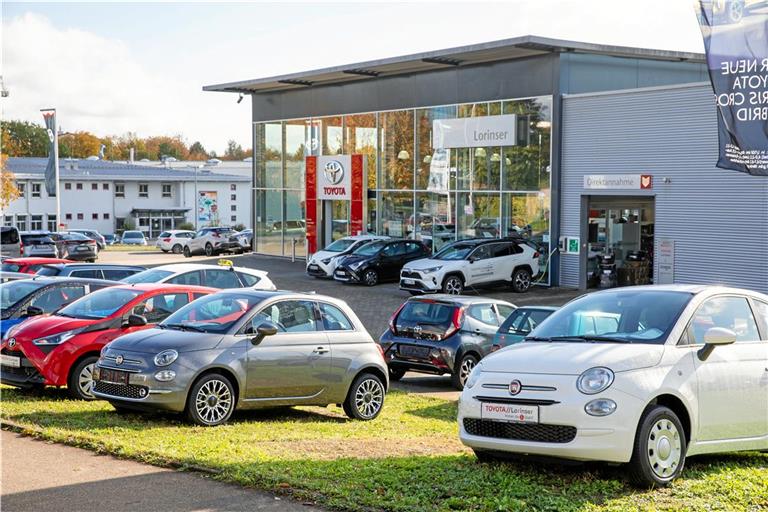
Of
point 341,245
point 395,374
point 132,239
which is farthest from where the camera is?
point 132,239

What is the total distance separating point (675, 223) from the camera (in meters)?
30.3

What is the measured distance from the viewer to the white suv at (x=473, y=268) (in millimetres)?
31141

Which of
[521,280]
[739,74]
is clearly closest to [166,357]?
[739,74]

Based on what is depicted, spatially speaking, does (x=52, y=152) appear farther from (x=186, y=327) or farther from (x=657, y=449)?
(x=657, y=449)

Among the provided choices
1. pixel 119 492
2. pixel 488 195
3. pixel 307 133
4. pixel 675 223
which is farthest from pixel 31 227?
pixel 119 492

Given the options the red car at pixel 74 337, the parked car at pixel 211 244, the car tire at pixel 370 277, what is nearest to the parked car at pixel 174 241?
the parked car at pixel 211 244

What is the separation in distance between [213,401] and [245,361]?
1.85 feet

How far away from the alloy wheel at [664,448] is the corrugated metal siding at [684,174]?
2140 cm

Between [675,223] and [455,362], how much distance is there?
15.4 meters

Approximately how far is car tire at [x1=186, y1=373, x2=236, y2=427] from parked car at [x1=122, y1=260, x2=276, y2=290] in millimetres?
6990

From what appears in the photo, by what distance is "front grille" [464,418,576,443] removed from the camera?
7.58m

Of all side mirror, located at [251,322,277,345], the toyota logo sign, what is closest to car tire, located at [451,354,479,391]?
side mirror, located at [251,322,277,345]

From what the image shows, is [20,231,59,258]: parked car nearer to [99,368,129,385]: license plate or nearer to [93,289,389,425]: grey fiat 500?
[93,289,389,425]: grey fiat 500

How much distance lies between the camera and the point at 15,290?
643 inches
